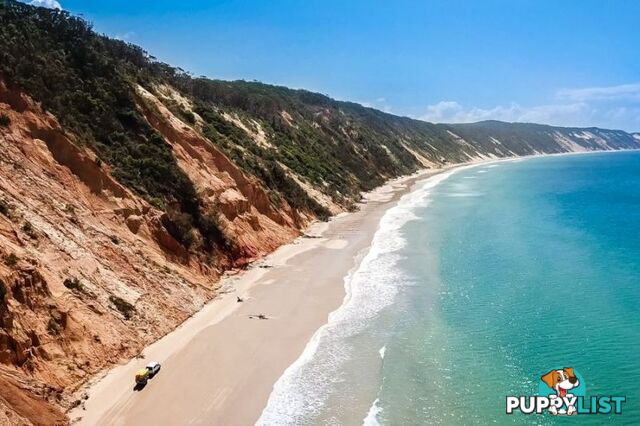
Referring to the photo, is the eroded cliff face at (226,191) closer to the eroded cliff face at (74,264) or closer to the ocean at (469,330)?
the eroded cliff face at (74,264)

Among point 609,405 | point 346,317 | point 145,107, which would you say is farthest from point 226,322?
point 145,107

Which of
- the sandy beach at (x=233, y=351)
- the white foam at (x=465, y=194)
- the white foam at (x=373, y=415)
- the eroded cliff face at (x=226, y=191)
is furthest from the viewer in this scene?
the white foam at (x=465, y=194)

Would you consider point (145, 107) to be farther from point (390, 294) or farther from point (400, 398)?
point (400, 398)

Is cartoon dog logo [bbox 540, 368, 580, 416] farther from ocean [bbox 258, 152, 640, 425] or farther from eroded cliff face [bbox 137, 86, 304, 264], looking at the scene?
eroded cliff face [bbox 137, 86, 304, 264]

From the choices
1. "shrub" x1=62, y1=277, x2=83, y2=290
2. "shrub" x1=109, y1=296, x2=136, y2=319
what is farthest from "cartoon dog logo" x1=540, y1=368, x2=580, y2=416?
"shrub" x1=62, y1=277, x2=83, y2=290

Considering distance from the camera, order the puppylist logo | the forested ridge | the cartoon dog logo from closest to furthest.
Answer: the puppylist logo, the cartoon dog logo, the forested ridge

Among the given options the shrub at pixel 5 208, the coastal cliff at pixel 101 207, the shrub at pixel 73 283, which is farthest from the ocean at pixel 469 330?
the shrub at pixel 5 208
